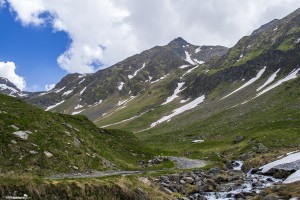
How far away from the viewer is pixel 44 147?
43.9 metres

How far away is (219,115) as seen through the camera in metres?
167

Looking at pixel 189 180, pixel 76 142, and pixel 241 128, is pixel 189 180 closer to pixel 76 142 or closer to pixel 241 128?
pixel 76 142

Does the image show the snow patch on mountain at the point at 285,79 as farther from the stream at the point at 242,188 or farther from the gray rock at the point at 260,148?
the stream at the point at 242,188

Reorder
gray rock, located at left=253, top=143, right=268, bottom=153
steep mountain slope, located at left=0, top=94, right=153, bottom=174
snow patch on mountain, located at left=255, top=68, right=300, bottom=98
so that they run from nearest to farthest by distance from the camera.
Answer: steep mountain slope, located at left=0, top=94, right=153, bottom=174, gray rock, located at left=253, top=143, right=268, bottom=153, snow patch on mountain, located at left=255, top=68, right=300, bottom=98

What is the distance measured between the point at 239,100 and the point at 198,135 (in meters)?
61.3

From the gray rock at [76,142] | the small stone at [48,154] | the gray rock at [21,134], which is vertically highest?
the gray rock at [21,134]

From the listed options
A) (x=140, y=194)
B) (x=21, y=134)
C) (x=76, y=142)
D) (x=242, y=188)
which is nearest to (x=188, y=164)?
(x=76, y=142)

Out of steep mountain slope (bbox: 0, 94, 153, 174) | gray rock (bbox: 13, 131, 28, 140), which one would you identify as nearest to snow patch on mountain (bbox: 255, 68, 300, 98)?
steep mountain slope (bbox: 0, 94, 153, 174)

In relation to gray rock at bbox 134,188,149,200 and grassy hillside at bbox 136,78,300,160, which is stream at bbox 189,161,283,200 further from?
grassy hillside at bbox 136,78,300,160

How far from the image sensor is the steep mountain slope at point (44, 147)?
4009 centimetres

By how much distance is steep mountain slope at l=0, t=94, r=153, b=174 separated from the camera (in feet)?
132

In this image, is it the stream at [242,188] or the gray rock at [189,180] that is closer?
the stream at [242,188]

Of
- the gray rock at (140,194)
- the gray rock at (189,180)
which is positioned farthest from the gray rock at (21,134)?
the gray rock at (140,194)

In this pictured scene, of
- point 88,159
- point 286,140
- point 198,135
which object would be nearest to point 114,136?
point 88,159
